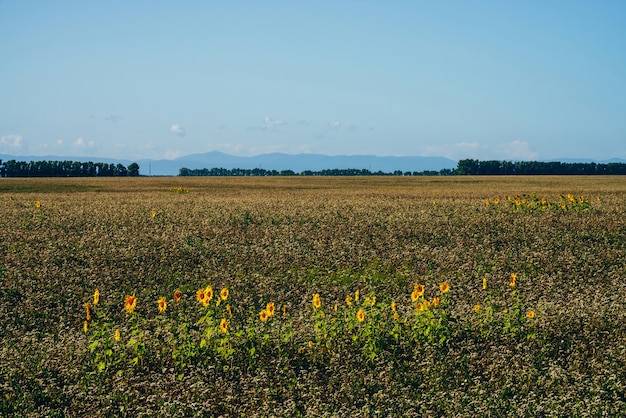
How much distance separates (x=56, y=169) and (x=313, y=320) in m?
126

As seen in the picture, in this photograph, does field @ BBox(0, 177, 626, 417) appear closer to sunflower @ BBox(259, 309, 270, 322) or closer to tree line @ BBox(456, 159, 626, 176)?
sunflower @ BBox(259, 309, 270, 322)

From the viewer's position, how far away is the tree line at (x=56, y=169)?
398ft

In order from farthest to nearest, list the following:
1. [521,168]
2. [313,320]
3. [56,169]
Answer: [521,168] < [56,169] < [313,320]

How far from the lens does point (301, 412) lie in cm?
846

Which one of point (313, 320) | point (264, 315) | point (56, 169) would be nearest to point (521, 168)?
point (56, 169)

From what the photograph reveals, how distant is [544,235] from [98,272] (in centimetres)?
1476

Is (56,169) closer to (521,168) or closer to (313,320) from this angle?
(521,168)

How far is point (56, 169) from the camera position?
5032 inches

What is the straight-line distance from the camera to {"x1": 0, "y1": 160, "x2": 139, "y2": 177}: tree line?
121m

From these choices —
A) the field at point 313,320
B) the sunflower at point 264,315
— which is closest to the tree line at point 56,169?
the field at point 313,320


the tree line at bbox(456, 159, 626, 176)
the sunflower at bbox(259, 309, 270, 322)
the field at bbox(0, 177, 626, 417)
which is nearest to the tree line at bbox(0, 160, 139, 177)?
the tree line at bbox(456, 159, 626, 176)

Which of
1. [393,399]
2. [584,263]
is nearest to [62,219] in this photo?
[584,263]

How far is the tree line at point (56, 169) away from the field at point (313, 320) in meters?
106

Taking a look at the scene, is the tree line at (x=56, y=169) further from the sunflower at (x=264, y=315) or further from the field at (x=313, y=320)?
the sunflower at (x=264, y=315)
